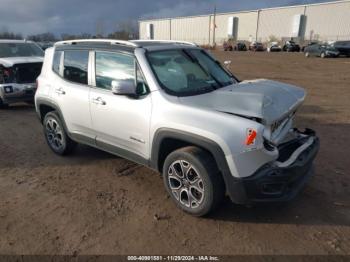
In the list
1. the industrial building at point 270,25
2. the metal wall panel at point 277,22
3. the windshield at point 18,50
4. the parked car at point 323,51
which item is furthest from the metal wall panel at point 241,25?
the windshield at point 18,50

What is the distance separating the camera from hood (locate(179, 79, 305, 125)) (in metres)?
3.14

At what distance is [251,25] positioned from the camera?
7175 centimetres

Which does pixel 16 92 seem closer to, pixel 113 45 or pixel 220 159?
pixel 113 45

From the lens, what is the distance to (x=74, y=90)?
4.60m

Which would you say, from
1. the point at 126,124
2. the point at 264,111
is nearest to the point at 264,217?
the point at 264,111

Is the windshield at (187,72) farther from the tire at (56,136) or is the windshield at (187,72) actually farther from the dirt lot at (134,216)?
the tire at (56,136)

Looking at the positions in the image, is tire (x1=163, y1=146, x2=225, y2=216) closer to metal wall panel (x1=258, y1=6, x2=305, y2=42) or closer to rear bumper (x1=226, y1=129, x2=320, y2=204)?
rear bumper (x1=226, y1=129, x2=320, y2=204)

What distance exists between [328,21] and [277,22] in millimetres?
11157

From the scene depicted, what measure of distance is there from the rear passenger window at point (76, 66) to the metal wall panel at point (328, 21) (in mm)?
59719

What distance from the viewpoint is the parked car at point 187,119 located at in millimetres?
3062

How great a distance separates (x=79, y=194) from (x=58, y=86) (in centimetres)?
181

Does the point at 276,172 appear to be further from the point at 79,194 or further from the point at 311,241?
the point at 79,194

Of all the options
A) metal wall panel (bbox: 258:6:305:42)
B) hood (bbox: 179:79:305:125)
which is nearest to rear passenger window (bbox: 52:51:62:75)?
hood (bbox: 179:79:305:125)

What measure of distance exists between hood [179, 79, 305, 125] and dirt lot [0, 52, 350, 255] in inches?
46.7
